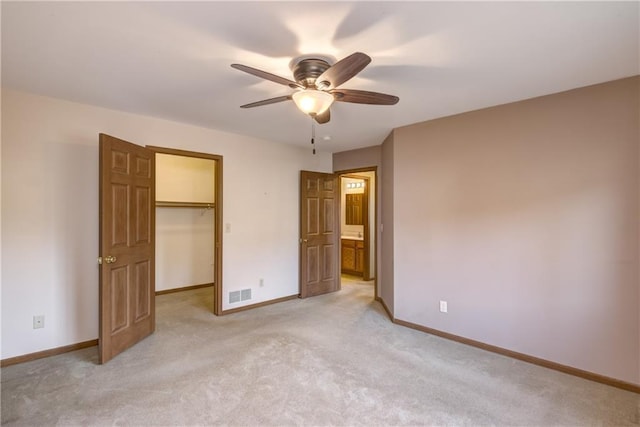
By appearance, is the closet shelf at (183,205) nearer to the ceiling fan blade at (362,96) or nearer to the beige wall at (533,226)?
the beige wall at (533,226)

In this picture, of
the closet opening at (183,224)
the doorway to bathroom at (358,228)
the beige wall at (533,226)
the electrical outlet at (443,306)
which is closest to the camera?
A: the beige wall at (533,226)

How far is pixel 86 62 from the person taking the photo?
2.16m

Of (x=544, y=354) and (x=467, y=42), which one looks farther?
(x=544, y=354)

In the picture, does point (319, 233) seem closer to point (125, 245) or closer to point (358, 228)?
point (358, 228)

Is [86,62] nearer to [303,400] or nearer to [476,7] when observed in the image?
[476,7]

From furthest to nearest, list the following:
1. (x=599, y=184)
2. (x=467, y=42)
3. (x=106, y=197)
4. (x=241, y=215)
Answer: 1. (x=241, y=215)
2. (x=106, y=197)
3. (x=599, y=184)
4. (x=467, y=42)

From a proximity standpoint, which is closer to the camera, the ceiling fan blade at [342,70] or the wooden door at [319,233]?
the ceiling fan blade at [342,70]

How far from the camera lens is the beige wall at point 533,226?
2404mm

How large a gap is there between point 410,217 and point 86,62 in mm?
3344

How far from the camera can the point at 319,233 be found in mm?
5090

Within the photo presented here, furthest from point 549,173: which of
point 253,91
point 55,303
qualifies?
point 55,303

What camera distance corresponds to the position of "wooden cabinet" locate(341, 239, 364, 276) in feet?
21.1

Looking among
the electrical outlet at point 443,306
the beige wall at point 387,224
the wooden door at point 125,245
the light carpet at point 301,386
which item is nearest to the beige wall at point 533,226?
the electrical outlet at point 443,306

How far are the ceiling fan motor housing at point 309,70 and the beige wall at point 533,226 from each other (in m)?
1.90
